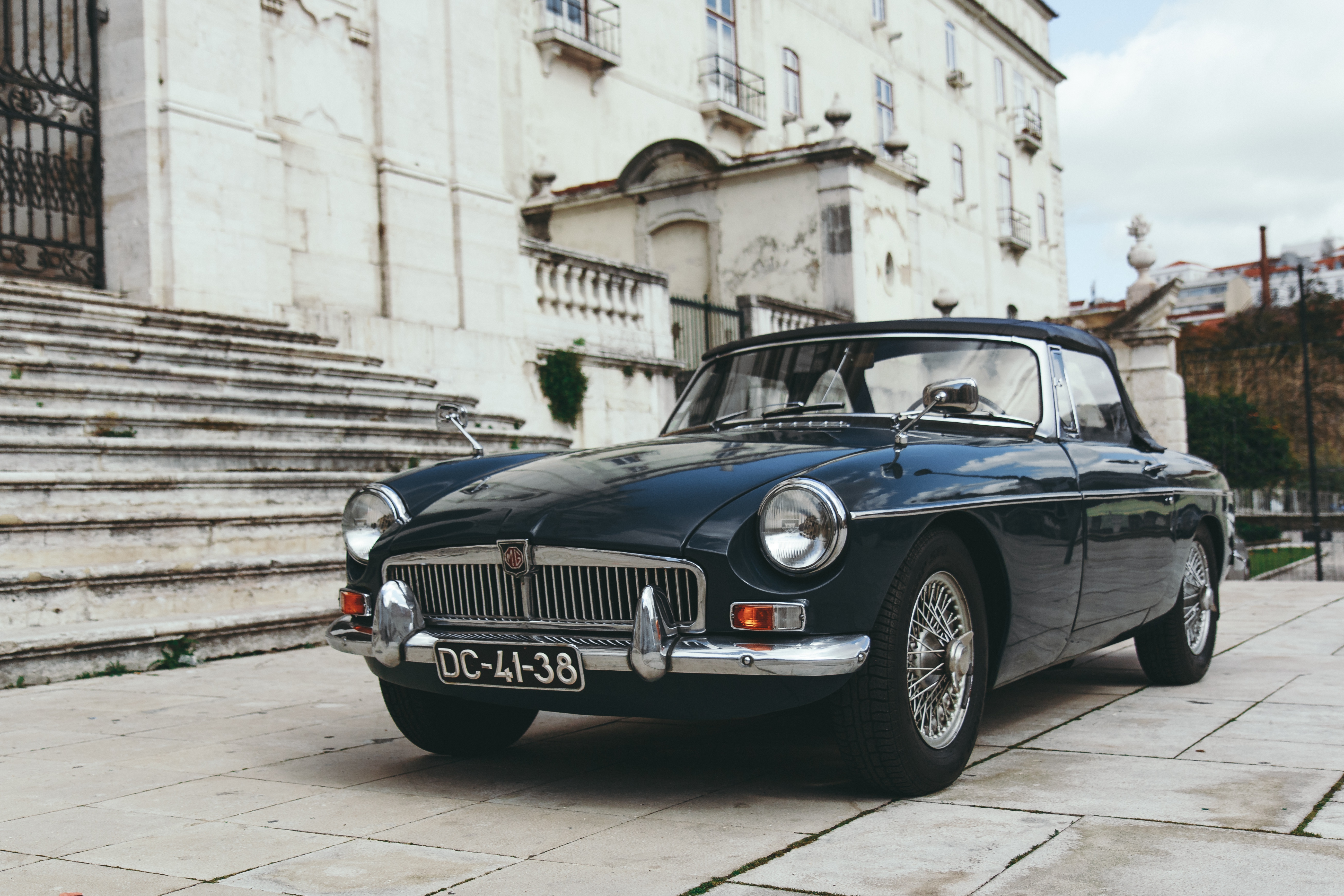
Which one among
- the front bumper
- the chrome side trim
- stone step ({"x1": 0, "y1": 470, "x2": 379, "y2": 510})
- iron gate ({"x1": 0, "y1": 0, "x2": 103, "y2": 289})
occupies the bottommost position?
the front bumper

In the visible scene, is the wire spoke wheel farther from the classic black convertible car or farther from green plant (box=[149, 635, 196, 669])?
green plant (box=[149, 635, 196, 669])

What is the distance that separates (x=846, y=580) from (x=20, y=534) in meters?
4.93

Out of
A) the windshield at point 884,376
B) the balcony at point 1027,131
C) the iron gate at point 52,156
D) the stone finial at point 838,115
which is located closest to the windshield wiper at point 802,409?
the windshield at point 884,376

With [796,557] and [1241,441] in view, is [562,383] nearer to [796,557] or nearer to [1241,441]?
[796,557]

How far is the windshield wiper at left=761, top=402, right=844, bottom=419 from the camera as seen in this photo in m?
4.46

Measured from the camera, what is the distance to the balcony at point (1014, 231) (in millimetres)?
36531

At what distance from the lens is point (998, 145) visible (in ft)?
125

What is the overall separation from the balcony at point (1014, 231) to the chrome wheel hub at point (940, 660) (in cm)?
3438

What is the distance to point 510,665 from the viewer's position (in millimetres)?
3398

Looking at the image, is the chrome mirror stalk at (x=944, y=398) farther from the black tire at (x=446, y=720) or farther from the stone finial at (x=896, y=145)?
the stone finial at (x=896, y=145)

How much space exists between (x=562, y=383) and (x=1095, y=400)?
28.3ft

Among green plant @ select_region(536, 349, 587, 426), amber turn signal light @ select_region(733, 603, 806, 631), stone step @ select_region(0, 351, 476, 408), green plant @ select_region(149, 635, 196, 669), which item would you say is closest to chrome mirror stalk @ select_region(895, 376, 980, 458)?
amber turn signal light @ select_region(733, 603, 806, 631)

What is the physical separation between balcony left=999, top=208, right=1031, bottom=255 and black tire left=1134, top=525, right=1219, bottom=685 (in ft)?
106

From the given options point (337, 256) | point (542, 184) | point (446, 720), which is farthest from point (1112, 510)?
point (542, 184)
